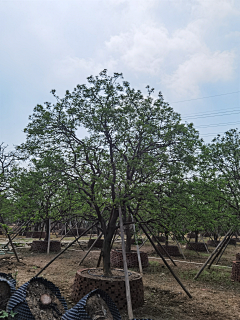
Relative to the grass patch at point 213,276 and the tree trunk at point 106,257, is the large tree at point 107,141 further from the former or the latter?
the grass patch at point 213,276

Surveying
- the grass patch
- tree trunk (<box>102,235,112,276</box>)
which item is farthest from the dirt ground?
tree trunk (<box>102,235,112,276</box>)

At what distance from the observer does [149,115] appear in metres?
10.1

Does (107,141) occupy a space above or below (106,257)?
above

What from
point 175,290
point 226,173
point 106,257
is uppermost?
point 226,173

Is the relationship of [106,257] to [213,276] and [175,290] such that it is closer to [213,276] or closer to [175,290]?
[175,290]

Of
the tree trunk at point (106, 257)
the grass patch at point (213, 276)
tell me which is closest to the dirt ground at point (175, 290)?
the grass patch at point (213, 276)

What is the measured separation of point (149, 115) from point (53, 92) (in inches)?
155

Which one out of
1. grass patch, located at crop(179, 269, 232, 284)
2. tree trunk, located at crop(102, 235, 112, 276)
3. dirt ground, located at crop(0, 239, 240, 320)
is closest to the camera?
dirt ground, located at crop(0, 239, 240, 320)

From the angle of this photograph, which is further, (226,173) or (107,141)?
(226,173)

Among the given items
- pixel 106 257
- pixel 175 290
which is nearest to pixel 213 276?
pixel 175 290

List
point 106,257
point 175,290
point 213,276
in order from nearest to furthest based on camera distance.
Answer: point 106,257 → point 175,290 → point 213,276

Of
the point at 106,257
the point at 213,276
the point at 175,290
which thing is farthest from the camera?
the point at 213,276

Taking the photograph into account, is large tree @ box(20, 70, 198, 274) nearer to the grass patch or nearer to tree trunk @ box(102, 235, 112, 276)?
tree trunk @ box(102, 235, 112, 276)

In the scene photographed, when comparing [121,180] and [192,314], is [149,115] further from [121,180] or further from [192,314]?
[192,314]
